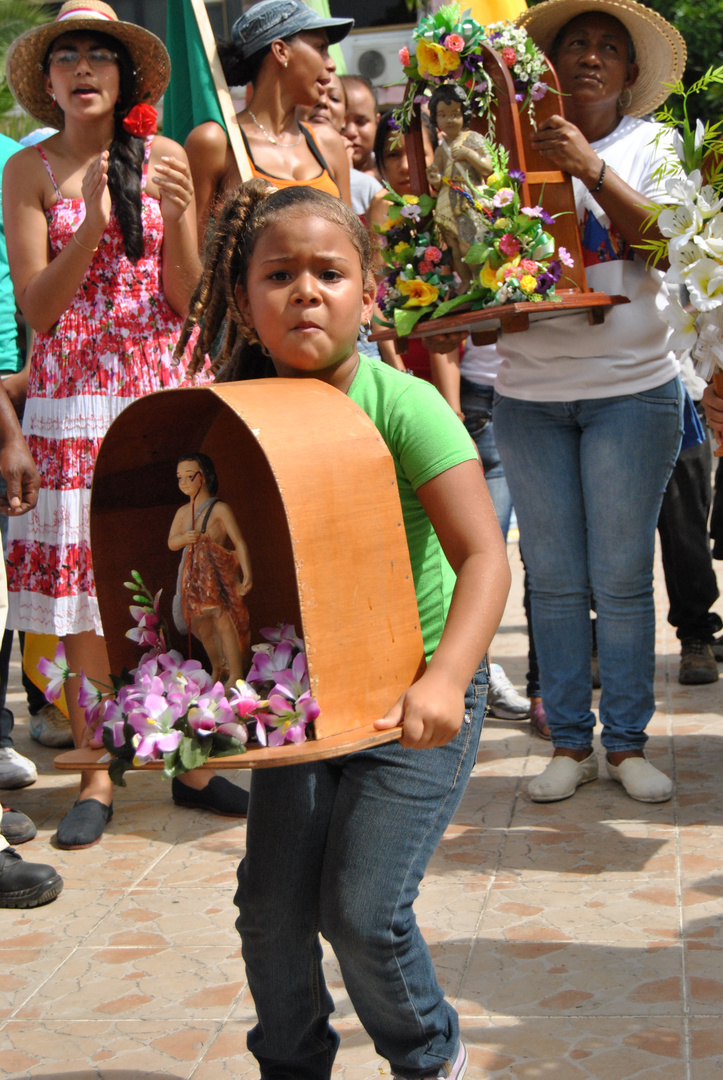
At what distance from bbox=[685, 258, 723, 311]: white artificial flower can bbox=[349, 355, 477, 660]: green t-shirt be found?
97cm

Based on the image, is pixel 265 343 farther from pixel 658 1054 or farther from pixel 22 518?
pixel 22 518

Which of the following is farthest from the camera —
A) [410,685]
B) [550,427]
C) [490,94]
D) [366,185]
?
[366,185]

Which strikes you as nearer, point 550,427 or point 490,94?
point 490,94

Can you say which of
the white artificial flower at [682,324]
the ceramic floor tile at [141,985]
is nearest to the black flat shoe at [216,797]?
the ceramic floor tile at [141,985]

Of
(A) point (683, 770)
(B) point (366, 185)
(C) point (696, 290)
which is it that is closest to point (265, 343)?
(C) point (696, 290)

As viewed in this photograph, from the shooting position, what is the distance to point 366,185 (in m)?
5.30

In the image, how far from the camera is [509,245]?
3.49 m

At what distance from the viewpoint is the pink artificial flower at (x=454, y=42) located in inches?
140

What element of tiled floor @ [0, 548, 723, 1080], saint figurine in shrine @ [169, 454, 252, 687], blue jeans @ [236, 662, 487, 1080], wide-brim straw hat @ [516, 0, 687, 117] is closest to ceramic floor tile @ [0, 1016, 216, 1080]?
tiled floor @ [0, 548, 723, 1080]

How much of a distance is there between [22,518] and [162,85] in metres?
1.52

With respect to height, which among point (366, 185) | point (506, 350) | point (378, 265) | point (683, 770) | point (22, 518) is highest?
point (366, 185)

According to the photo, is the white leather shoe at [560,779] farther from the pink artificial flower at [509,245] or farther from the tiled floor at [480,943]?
the pink artificial flower at [509,245]

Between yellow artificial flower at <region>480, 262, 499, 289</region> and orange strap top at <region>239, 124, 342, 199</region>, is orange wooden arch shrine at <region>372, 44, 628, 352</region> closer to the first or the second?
yellow artificial flower at <region>480, 262, 499, 289</region>

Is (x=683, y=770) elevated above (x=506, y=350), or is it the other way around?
(x=506, y=350)
